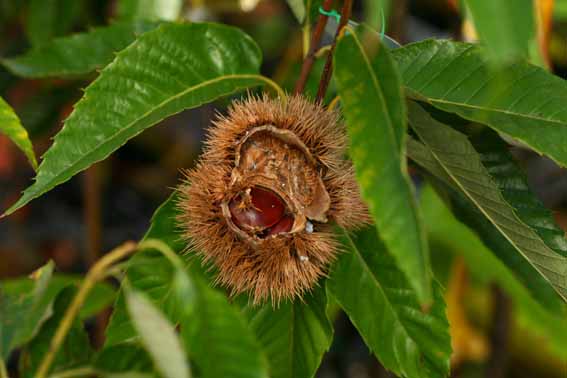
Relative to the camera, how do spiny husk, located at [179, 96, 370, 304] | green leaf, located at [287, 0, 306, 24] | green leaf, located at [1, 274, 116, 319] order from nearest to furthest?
spiny husk, located at [179, 96, 370, 304] → green leaf, located at [287, 0, 306, 24] → green leaf, located at [1, 274, 116, 319]

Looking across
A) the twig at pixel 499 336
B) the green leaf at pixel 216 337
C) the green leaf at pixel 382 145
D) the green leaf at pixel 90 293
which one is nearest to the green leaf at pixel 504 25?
the green leaf at pixel 382 145

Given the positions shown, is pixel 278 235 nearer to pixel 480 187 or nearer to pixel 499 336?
pixel 480 187

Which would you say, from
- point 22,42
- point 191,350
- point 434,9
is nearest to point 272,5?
point 434,9

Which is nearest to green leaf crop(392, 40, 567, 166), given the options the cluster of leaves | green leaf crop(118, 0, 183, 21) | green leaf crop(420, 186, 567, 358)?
the cluster of leaves

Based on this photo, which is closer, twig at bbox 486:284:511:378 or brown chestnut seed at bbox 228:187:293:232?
brown chestnut seed at bbox 228:187:293:232

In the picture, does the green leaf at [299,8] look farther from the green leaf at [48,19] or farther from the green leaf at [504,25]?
the green leaf at [48,19]

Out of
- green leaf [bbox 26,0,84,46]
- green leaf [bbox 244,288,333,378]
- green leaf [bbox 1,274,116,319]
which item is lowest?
green leaf [bbox 1,274,116,319]

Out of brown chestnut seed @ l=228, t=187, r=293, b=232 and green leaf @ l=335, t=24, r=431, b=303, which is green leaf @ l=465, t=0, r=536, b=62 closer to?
green leaf @ l=335, t=24, r=431, b=303
